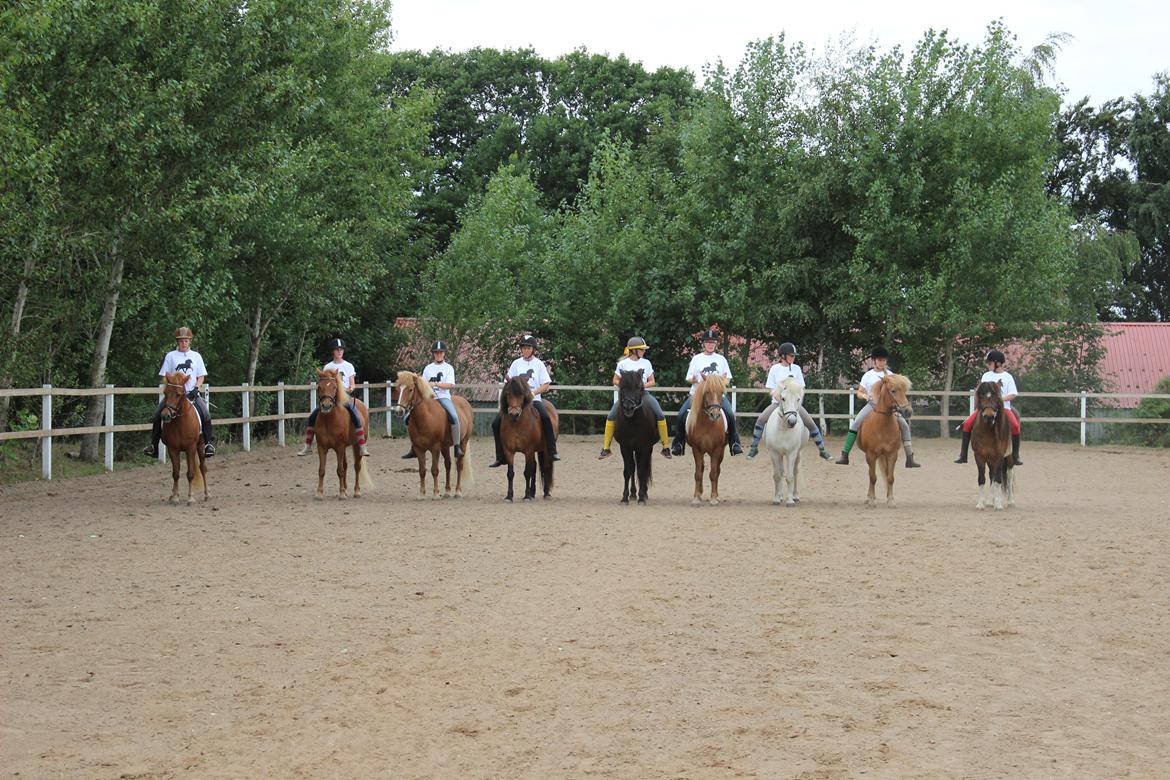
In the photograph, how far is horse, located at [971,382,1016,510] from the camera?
48.1ft

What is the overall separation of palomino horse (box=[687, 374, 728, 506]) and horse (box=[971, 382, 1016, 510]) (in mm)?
3031

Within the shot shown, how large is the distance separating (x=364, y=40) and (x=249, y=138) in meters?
9.59

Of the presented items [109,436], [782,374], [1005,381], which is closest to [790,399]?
[782,374]

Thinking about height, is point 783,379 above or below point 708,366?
below

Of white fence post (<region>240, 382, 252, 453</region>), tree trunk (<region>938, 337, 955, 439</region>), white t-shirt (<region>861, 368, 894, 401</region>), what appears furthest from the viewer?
tree trunk (<region>938, 337, 955, 439</region>)

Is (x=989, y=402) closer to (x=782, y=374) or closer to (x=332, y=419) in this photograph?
(x=782, y=374)

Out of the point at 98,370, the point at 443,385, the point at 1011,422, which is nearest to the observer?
the point at 1011,422

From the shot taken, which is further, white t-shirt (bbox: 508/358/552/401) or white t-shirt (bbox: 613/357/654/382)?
white t-shirt (bbox: 508/358/552/401)

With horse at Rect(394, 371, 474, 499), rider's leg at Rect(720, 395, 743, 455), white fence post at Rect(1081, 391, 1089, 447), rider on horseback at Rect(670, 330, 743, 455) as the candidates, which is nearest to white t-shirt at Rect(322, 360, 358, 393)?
horse at Rect(394, 371, 474, 499)

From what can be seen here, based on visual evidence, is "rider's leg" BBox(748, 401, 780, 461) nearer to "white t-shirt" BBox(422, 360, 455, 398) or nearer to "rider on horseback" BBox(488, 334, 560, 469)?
"rider on horseback" BBox(488, 334, 560, 469)

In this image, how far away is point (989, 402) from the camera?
1462 cm

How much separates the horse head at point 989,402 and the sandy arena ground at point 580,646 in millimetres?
1246

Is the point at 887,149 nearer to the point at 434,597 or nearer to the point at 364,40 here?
the point at 364,40

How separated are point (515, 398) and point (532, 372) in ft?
3.67
